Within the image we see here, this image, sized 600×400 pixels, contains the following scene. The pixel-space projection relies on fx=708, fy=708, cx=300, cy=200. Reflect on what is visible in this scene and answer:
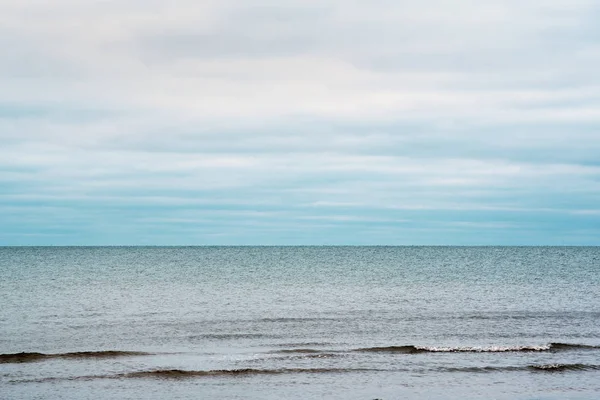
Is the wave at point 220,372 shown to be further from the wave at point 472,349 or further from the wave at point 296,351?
the wave at point 472,349

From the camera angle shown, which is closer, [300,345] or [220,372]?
[220,372]

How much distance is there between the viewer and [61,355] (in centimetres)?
3180

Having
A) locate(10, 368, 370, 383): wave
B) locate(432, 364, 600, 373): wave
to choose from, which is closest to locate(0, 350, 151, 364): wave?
locate(10, 368, 370, 383): wave

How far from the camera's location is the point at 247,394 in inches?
993

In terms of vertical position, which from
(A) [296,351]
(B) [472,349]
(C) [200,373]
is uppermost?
(B) [472,349]

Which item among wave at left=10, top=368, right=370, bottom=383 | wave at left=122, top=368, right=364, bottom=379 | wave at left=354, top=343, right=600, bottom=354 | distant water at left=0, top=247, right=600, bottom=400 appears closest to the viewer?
distant water at left=0, top=247, right=600, bottom=400

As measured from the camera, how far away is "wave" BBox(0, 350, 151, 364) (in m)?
30.8

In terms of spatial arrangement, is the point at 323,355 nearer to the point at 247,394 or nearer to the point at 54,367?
the point at 247,394

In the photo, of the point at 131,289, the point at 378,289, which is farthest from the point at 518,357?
the point at 131,289

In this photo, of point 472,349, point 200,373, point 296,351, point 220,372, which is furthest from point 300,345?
point 472,349

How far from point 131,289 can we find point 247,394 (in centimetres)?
4341

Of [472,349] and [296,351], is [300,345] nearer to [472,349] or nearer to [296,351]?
[296,351]

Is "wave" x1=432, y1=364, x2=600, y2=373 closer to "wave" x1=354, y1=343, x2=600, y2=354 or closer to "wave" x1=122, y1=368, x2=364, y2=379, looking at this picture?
"wave" x1=354, y1=343, x2=600, y2=354

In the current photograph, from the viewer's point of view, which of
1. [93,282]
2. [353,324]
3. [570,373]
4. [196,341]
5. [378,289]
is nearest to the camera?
[570,373]
